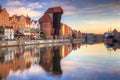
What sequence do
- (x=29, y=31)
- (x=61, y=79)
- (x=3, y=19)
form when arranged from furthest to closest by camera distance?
(x=29, y=31) < (x=3, y=19) < (x=61, y=79)

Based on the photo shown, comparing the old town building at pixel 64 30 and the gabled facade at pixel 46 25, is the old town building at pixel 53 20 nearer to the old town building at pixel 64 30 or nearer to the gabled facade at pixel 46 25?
the gabled facade at pixel 46 25

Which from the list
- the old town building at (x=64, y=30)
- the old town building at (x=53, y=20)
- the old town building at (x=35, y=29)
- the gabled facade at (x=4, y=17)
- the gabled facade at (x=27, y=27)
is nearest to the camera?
the gabled facade at (x=4, y=17)

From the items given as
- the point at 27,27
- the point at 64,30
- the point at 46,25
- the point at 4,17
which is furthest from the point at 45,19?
the point at 4,17

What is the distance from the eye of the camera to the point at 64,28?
4075 cm

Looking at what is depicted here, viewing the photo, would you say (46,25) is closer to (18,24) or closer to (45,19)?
(45,19)

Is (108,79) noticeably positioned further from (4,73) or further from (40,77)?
(4,73)

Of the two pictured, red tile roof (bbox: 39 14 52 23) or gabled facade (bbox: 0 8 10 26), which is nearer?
gabled facade (bbox: 0 8 10 26)

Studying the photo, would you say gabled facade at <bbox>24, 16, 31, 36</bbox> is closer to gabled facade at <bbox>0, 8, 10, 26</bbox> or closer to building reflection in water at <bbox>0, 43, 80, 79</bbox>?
gabled facade at <bbox>0, 8, 10, 26</bbox>

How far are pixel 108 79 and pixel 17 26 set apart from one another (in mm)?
22444

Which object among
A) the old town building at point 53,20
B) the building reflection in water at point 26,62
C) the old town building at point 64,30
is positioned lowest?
the building reflection in water at point 26,62

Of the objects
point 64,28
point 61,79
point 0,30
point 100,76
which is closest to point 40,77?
point 61,79

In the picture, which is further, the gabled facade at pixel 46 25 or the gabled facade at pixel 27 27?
the gabled facade at pixel 46 25

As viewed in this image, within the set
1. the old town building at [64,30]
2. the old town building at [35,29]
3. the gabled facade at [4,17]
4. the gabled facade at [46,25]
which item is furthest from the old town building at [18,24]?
the old town building at [64,30]

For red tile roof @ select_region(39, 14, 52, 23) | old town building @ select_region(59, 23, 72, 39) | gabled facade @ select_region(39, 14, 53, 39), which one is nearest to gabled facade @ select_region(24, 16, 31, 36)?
gabled facade @ select_region(39, 14, 53, 39)
